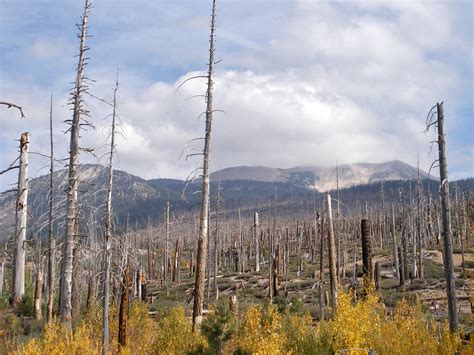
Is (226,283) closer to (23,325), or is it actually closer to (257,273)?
(257,273)

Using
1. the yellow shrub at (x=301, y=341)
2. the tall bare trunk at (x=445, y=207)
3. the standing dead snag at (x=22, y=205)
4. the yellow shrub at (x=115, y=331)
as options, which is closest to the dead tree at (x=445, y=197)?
the tall bare trunk at (x=445, y=207)

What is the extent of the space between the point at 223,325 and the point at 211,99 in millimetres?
7282

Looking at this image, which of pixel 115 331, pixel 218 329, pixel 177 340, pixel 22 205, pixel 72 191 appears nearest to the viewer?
pixel 72 191

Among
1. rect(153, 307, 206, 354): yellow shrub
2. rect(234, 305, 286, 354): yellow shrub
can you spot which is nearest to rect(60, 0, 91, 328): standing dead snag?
rect(153, 307, 206, 354): yellow shrub

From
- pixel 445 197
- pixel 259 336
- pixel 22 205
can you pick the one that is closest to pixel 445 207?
pixel 445 197

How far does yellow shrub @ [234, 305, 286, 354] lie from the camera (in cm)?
984

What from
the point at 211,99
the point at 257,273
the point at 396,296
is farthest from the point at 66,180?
the point at 257,273

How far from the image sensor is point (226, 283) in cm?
4266

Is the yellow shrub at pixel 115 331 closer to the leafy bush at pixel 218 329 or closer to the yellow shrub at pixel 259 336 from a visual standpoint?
the leafy bush at pixel 218 329

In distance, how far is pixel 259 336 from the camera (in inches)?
520

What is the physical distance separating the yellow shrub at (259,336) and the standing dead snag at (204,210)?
1584mm

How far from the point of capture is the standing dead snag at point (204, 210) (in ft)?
43.9

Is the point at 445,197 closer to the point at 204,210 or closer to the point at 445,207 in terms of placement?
the point at 445,207

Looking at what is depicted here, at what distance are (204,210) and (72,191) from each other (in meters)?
3.77
